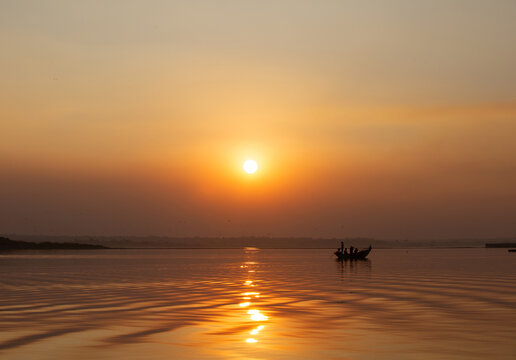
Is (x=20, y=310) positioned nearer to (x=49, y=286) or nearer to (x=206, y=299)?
(x=206, y=299)

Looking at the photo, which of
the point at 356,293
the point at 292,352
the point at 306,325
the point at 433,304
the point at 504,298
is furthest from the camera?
the point at 356,293

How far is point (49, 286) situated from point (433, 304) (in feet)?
82.3

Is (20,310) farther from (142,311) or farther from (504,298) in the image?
(504,298)

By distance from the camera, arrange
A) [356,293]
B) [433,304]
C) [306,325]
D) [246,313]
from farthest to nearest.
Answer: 1. [356,293]
2. [433,304]
3. [246,313]
4. [306,325]

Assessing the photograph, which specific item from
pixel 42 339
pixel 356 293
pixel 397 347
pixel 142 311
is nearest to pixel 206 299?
pixel 142 311

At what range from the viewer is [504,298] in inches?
1267

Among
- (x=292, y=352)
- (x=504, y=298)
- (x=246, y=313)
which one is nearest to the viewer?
(x=292, y=352)

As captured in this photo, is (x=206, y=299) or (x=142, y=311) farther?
(x=206, y=299)

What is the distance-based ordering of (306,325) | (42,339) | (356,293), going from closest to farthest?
(42,339), (306,325), (356,293)

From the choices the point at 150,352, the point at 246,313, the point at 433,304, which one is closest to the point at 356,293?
the point at 433,304

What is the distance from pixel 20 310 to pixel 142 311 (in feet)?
17.4

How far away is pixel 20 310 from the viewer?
27.5m

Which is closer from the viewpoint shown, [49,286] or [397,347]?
[397,347]

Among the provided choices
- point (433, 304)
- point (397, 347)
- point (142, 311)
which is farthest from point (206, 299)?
point (397, 347)
